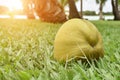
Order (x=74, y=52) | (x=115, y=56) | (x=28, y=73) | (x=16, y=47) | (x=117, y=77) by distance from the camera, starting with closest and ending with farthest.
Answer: (x=117, y=77) < (x=28, y=73) < (x=74, y=52) < (x=115, y=56) < (x=16, y=47)

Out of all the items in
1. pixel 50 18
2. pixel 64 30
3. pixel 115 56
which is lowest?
pixel 50 18

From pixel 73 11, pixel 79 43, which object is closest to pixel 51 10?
pixel 73 11

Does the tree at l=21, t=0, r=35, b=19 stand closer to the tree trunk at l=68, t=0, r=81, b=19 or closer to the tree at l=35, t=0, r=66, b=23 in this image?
the tree at l=35, t=0, r=66, b=23

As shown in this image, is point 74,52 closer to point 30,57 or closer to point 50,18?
point 30,57

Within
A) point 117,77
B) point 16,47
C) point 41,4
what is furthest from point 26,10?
point 117,77

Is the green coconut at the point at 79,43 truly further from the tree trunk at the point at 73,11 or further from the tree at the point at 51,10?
the tree trunk at the point at 73,11

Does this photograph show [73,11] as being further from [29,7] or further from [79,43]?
[79,43]

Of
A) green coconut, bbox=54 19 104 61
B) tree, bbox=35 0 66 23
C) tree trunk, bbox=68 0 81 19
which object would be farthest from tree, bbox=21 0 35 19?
green coconut, bbox=54 19 104 61

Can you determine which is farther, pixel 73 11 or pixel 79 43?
pixel 73 11

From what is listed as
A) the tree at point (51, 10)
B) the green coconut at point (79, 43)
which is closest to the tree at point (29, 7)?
the tree at point (51, 10)
